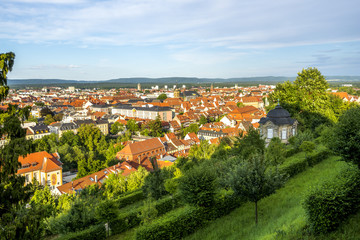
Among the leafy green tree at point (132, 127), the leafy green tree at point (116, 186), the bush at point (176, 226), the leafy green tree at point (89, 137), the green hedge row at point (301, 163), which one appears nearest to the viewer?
the bush at point (176, 226)

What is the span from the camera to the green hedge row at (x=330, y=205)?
732cm

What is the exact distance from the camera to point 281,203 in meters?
12.2

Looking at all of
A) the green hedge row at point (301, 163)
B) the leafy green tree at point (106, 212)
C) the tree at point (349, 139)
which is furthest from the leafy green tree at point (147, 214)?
the green hedge row at point (301, 163)

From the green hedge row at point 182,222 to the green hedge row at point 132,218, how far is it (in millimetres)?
2330

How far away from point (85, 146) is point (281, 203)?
181ft

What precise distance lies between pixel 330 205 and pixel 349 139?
312 centimetres

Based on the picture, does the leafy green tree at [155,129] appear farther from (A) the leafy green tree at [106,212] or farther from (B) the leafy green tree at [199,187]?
(B) the leafy green tree at [199,187]

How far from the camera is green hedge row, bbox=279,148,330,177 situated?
1623cm

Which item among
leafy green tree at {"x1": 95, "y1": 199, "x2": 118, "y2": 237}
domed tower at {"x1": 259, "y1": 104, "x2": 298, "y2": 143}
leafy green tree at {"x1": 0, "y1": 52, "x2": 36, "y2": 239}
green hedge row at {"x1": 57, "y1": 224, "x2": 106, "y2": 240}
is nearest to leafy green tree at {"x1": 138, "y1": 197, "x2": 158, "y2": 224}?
leafy green tree at {"x1": 95, "y1": 199, "x2": 118, "y2": 237}

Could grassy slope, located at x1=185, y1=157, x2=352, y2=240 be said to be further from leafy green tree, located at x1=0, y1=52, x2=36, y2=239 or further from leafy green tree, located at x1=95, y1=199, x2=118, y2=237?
leafy green tree, located at x1=0, y1=52, x2=36, y2=239

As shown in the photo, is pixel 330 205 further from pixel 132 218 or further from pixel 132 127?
pixel 132 127

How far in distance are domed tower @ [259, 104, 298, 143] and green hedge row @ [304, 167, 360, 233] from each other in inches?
796

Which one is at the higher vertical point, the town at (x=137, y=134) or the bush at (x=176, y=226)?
the bush at (x=176, y=226)

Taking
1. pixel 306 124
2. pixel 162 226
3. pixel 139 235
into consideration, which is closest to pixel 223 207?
pixel 162 226
